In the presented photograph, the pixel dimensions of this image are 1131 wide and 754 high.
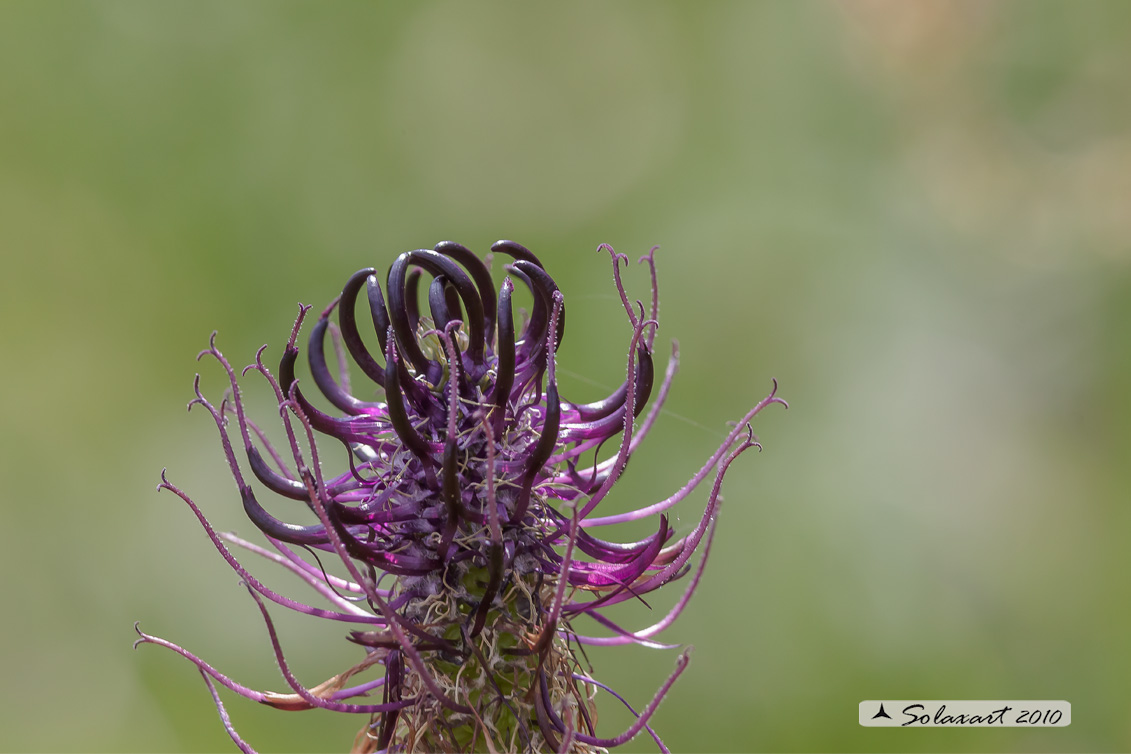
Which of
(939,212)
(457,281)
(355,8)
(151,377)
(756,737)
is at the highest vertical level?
(355,8)

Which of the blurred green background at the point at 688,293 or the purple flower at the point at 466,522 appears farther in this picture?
the blurred green background at the point at 688,293

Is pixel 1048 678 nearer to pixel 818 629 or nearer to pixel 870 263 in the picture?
pixel 818 629

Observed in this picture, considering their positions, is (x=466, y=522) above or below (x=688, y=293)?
below

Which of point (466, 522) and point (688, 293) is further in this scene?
point (688, 293)

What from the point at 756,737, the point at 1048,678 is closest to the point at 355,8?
the point at 756,737
